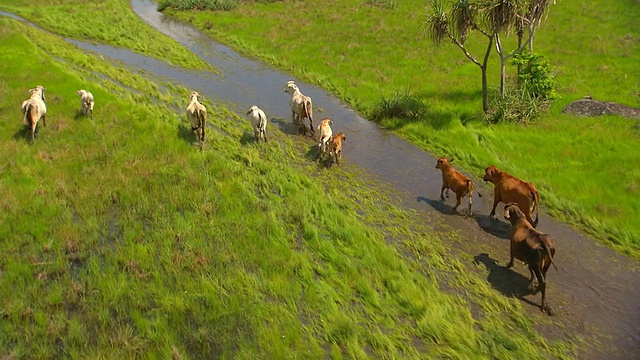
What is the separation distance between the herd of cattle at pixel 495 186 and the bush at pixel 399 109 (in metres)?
3.49

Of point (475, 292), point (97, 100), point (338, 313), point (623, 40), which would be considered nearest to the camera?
point (338, 313)

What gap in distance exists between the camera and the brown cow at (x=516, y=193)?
11188 millimetres

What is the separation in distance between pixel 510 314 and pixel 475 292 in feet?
2.69

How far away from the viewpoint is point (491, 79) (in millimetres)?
23422

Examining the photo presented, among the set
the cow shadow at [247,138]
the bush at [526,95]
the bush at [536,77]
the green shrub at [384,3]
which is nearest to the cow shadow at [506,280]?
the cow shadow at [247,138]

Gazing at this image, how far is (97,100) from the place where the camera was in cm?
1722

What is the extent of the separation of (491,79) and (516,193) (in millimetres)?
13950

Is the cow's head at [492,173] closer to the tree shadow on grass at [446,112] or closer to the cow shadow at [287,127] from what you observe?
the tree shadow on grass at [446,112]

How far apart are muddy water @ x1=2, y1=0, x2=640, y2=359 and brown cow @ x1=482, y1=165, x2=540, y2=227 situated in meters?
0.67

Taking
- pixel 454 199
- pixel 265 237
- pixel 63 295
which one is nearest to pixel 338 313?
pixel 265 237

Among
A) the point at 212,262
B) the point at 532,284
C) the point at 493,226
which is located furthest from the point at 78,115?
the point at 532,284

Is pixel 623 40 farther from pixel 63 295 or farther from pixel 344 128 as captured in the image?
pixel 63 295

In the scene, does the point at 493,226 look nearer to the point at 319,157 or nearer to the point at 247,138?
the point at 319,157

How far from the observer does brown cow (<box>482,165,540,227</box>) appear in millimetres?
11188
